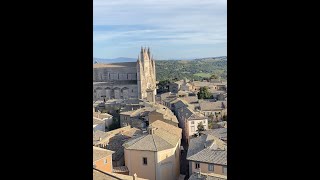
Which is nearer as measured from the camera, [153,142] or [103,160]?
[103,160]

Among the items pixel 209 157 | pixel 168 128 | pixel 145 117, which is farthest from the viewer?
pixel 145 117

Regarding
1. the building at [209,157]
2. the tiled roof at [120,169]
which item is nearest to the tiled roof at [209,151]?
the building at [209,157]

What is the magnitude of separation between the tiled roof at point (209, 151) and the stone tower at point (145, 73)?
19.4 meters

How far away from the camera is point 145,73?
32.2 metres

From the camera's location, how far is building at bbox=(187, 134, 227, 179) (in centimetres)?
967

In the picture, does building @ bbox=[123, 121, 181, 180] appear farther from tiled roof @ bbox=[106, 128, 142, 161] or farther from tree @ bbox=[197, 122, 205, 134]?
tree @ bbox=[197, 122, 205, 134]

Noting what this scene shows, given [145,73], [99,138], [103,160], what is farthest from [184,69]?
[103,160]

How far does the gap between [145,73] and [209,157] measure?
22481mm

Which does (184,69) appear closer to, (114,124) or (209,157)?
(114,124)

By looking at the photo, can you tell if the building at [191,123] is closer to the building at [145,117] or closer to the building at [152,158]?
the building at [145,117]

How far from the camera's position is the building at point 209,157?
967cm
